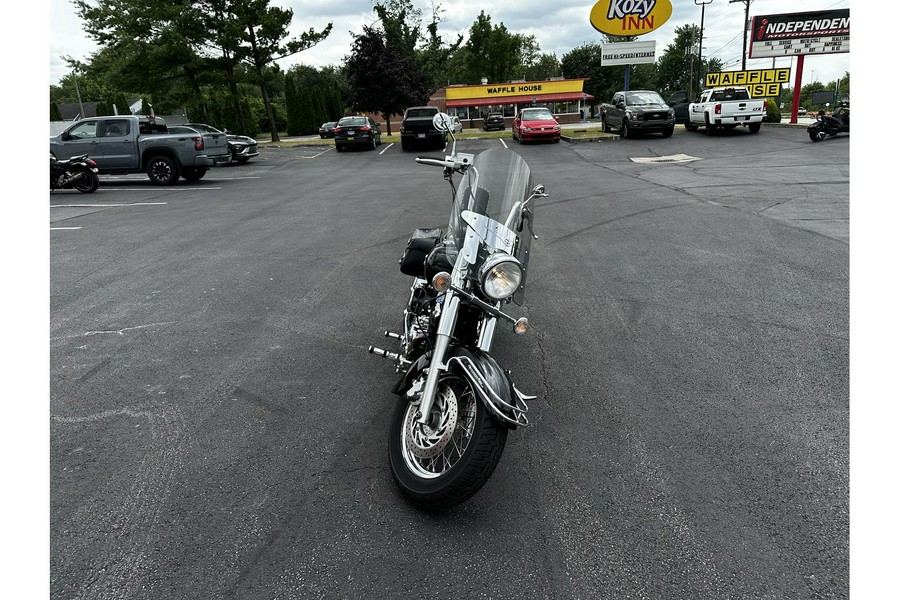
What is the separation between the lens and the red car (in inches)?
1020

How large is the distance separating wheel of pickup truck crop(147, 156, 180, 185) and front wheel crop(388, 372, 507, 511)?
15955 mm

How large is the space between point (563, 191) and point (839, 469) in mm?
10423

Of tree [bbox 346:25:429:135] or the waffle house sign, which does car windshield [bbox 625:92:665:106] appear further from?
tree [bbox 346:25:429:135]

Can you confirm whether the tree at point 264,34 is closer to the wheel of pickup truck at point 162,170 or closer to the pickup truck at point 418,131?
the pickup truck at point 418,131

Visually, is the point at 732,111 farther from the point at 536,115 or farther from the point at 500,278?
the point at 500,278

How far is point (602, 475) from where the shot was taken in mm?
2939

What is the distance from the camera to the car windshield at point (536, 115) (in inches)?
1043

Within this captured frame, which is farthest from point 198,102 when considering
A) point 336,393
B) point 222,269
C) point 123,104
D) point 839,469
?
point 839,469

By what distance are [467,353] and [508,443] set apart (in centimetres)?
83

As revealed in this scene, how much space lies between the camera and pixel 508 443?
3.22 m

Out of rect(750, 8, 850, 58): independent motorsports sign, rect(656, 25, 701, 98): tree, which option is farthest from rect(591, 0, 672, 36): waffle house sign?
rect(656, 25, 701, 98): tree

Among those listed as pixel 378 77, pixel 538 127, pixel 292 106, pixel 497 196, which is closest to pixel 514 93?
pixel 378 77

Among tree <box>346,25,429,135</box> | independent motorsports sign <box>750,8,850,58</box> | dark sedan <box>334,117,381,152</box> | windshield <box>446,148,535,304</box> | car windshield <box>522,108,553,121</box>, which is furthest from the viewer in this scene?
tree <box>346,25,429,135</box>

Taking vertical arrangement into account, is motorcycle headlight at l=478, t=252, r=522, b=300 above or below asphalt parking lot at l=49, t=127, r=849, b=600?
above
